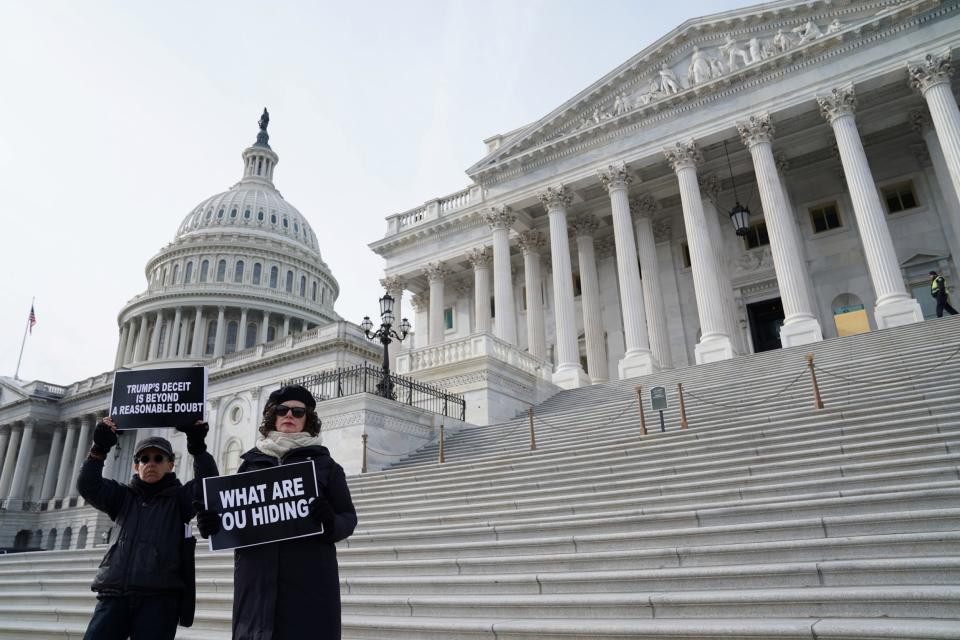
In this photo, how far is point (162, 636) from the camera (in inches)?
160

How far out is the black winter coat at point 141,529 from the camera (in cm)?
410

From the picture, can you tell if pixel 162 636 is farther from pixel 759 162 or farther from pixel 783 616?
pixel 759 162

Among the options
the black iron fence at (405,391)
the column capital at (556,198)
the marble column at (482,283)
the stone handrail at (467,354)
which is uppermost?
the column capital at (556,198)

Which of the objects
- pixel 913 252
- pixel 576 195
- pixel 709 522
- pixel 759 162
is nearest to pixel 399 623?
pixel 709 522

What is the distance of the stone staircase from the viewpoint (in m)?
5.33

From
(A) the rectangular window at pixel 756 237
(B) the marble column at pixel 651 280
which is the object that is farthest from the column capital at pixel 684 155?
(A) the rectangular window at pixel 756 237

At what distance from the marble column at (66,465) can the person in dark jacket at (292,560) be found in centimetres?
7272

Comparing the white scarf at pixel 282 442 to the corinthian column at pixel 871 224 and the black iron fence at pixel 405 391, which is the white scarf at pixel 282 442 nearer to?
the black iron fence at pixel 405 391

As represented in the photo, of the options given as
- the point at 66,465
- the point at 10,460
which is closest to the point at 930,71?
the point at 66,465

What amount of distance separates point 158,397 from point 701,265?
22.4 metres

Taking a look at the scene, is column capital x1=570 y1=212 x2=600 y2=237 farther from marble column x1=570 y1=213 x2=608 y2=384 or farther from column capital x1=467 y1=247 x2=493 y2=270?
column capital x1=467 y1=247 x2=493 y2=270

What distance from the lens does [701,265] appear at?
80.0 feet

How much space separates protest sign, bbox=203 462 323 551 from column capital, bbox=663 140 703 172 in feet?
84.0

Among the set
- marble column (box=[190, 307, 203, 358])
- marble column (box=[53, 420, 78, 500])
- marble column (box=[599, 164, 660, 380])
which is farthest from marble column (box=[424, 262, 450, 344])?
marble column (box=[53, 420, 78, 500])
